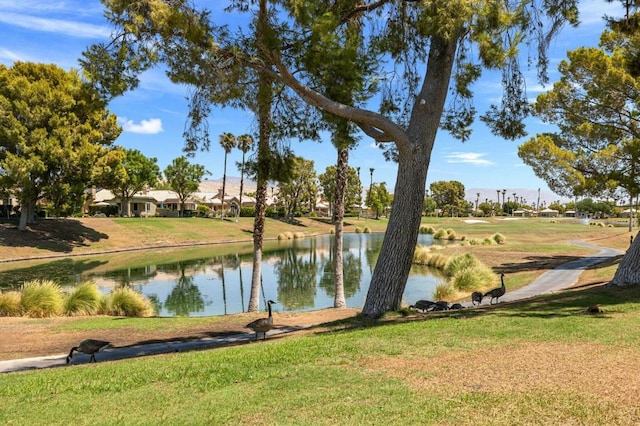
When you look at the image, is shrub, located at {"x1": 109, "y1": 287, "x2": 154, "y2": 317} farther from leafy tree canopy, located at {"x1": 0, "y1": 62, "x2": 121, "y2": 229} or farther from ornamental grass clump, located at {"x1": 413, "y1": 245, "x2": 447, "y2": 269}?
leafy tree canopy, located at {"x1": 0, "y1": 62, "x2": 121, "y2": 229}

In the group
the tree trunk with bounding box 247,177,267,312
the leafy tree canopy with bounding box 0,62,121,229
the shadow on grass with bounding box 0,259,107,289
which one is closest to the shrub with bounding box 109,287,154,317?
the tree trunk with bounding box 247,177,267,312

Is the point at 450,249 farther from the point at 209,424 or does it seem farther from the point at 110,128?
the point at 209,424

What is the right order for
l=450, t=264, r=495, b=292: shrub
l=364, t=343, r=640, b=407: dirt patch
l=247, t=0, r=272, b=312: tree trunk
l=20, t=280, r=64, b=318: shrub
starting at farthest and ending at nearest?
l=450, t=264, r=495, b=292: shrub, l=20, t=280, r=64, b=318: shrub, l=247, t=0, r=272, b=312: tree trunk, l=364, t=343, r=640, b=407: dirt patch

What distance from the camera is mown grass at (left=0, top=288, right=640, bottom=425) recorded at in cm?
466

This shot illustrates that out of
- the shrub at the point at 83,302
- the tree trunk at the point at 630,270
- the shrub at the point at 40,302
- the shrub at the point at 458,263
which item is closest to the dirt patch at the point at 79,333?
the shrub at the point at 40,302

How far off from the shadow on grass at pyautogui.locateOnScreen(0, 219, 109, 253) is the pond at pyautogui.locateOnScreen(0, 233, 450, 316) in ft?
12.7

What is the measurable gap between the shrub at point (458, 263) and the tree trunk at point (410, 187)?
1401 centimetres

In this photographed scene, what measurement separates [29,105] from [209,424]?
39.9 metres

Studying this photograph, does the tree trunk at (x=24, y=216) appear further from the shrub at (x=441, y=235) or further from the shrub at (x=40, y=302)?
the shrub at (x=441, y=235)

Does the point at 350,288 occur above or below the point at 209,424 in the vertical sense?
below

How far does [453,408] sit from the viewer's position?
468 centimetres

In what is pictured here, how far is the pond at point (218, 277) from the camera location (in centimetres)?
2031

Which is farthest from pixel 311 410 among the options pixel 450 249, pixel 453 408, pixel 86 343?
pixel 450 249

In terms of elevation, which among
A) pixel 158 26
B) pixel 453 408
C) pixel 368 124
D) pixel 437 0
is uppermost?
pixel 437 0
